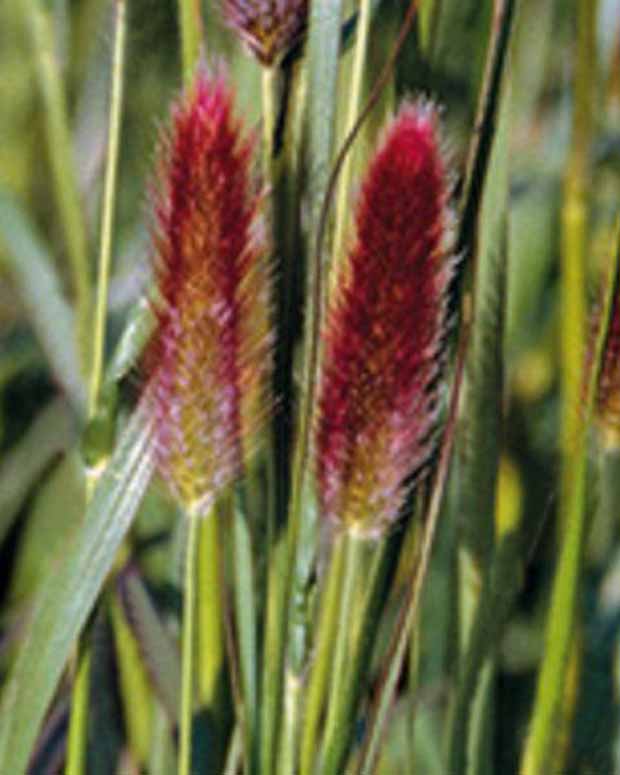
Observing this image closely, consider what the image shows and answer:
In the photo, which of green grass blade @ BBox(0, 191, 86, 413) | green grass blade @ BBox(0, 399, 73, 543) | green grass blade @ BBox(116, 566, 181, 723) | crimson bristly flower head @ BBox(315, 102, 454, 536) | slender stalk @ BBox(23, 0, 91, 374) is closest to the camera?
crimson bristly flower head @ BBox(315, 102, 454, 536)

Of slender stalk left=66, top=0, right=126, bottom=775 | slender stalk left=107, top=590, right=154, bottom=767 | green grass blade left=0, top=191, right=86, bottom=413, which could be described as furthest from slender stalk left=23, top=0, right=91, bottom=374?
slender stalk left=66, top=0, right=126, bottom=775

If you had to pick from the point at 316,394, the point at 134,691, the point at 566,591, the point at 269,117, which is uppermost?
the point at 269,117

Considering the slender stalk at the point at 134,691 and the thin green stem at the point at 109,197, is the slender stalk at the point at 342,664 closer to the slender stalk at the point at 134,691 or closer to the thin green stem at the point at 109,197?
the thin green stem at the point at 109,197

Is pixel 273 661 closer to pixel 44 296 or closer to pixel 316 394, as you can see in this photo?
pixel 316 394

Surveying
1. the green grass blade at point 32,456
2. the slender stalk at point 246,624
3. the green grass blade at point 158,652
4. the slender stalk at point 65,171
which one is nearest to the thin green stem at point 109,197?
the slender stalk at point 246,624

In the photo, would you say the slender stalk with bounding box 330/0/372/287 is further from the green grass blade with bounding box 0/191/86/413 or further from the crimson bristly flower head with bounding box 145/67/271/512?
the green grass blade with bounding box 0/191/86/413

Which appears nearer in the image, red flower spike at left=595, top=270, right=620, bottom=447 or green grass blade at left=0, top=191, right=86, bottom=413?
red flower spike at left=595, top=270, right=620, bottom=447

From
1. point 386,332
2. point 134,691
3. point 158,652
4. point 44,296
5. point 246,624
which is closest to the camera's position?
point 386,332

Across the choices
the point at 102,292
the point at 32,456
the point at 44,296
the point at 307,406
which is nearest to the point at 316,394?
the point at 307,406
